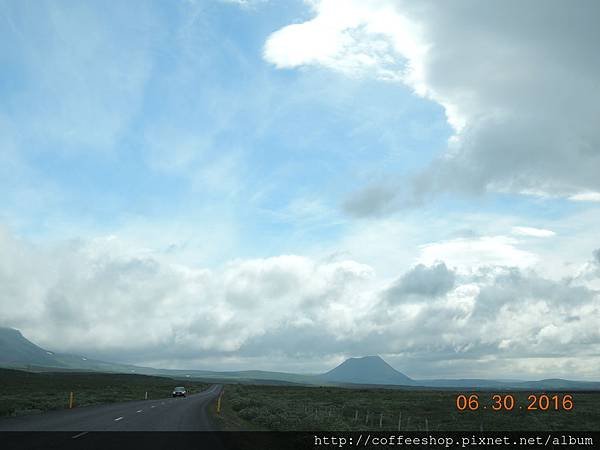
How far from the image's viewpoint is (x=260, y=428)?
90.2 feet
